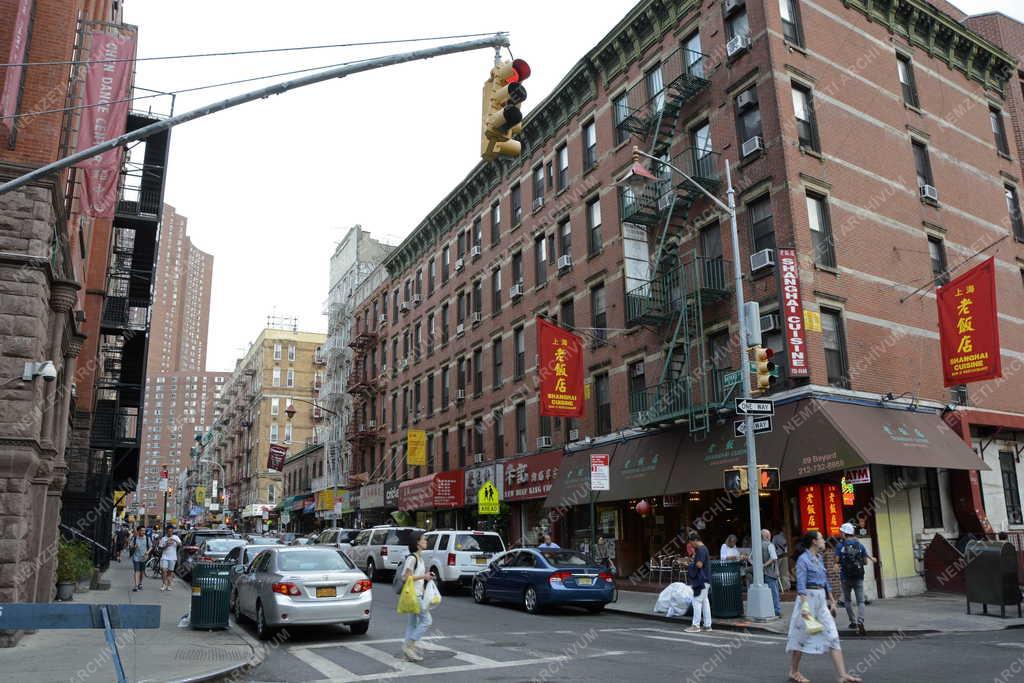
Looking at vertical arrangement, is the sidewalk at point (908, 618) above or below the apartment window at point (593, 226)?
below

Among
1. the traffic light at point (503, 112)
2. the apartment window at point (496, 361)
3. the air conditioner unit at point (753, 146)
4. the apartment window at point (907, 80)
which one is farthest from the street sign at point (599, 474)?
the apartment window at point (907, 80)

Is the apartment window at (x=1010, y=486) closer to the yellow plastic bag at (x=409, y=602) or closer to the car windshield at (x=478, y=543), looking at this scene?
the car windshield at (x=478, y=543)

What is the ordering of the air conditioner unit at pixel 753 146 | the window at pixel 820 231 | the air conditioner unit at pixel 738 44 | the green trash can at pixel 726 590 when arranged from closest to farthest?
the green trash can at pixel 726 590, the window at pixel 820 231, the air conditioner unit at pixel 753 146, the air conditioner unit at pixel 738 44

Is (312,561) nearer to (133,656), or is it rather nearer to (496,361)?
(133,656)

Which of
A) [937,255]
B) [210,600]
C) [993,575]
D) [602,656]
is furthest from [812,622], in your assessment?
[937,255]

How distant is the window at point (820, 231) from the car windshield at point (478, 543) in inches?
463

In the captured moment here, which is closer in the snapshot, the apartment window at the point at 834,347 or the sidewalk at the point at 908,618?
the sidewalk at the point at 908,618

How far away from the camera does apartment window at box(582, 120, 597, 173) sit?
95.2ft

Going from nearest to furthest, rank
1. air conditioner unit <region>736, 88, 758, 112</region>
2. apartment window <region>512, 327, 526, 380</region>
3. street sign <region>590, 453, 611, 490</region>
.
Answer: street sign <region>590, 453, 611, 490</region>
air conditioner unit <region>736, 88, 758, 112</region>
apartment window <region>512, 327, 526, 380</region>

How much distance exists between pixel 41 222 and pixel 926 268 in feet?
73.2

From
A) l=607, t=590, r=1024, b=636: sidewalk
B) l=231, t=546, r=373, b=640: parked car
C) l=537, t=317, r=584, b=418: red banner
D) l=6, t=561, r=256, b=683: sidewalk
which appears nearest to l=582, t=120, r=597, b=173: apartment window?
l=537, t=317, r=584, b=418: red banner

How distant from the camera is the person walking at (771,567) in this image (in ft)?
52.9

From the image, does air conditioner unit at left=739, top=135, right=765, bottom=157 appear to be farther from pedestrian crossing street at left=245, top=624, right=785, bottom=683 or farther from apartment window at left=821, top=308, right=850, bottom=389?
pedestrian crossing street at left=245, top=624, right=785, bottom=683

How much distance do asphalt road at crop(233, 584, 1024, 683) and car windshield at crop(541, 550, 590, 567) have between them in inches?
79.2
